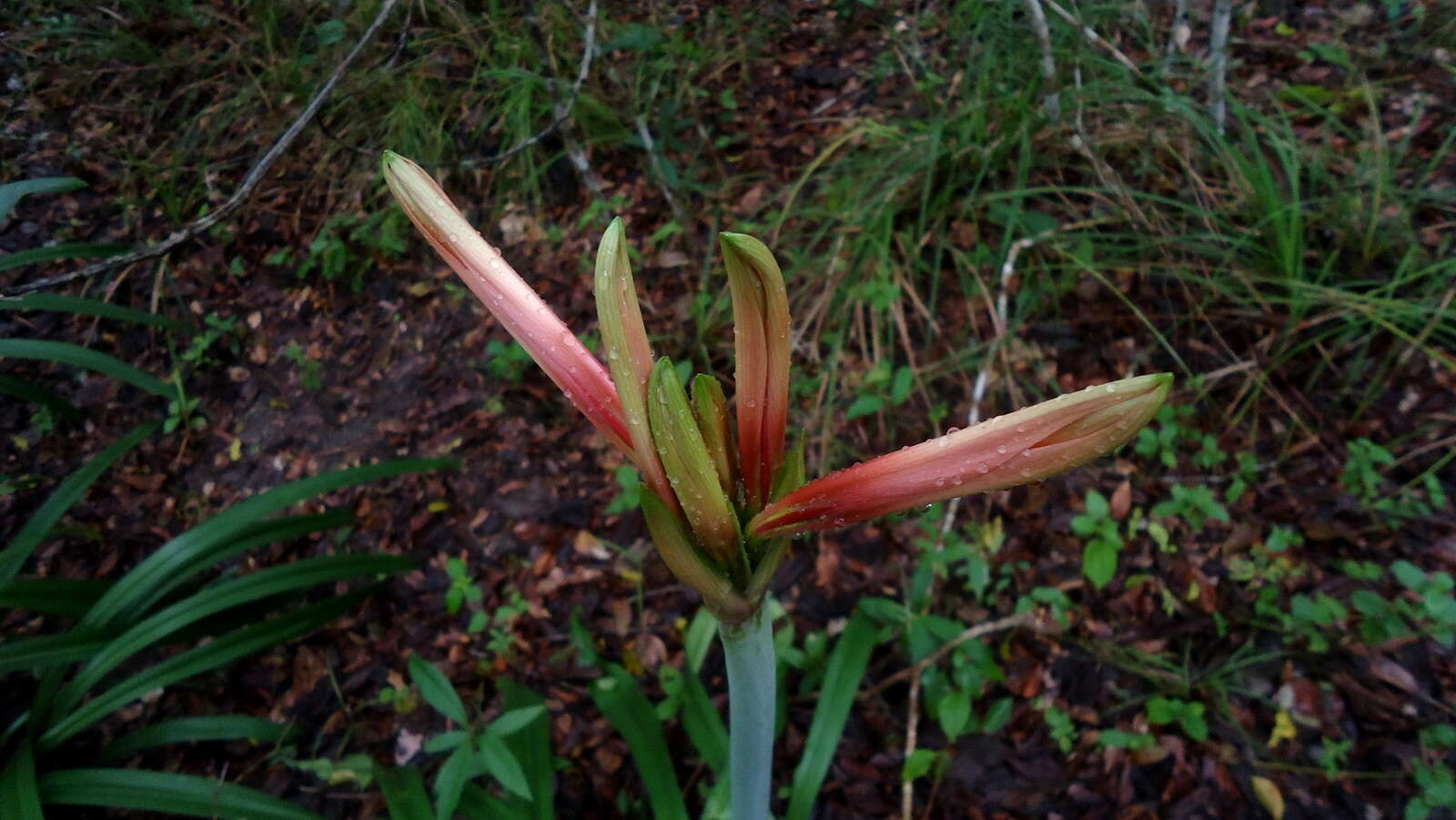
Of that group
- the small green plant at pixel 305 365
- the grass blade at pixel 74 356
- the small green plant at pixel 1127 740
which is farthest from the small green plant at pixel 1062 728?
the grass blade at pixel 74 356

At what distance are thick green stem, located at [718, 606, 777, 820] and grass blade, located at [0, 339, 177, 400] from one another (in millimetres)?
2330

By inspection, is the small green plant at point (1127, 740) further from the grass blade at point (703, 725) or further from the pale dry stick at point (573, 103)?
the pale dry stick at point (573, 103)

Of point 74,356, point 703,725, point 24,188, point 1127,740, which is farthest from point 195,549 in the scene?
point 1127,740

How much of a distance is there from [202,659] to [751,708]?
67.1 inches

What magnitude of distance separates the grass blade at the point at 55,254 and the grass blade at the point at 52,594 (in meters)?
1.00

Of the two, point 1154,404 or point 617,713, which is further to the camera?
point 617,713

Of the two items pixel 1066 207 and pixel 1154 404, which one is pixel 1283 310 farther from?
pixel 1154 404

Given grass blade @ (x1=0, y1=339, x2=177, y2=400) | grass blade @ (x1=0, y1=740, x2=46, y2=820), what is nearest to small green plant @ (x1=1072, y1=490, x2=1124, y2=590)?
grass blade @ (x1=0, y1=740, x2=46, y2=820)

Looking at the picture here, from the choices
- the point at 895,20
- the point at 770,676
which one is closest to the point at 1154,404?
the point at 770,676

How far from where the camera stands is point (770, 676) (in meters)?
0.85

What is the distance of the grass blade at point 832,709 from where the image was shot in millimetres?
1617

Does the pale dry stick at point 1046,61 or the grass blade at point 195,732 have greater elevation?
the pale dry stick at point 1046,61

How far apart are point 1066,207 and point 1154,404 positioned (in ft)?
7.28

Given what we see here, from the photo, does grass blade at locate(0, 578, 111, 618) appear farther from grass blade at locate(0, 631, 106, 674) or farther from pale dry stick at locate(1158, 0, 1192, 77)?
pale dry stick at locate(1158, 0, 1192, 77)
